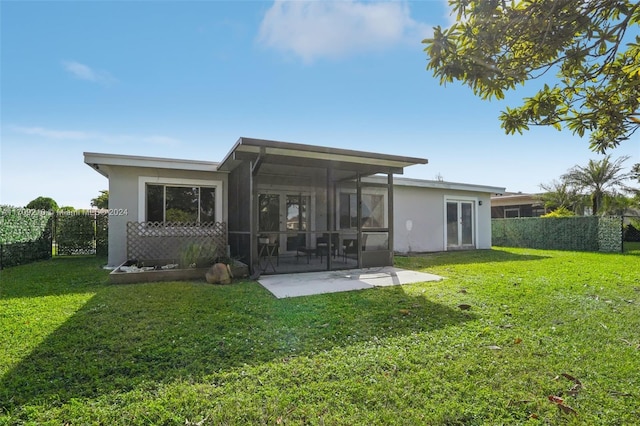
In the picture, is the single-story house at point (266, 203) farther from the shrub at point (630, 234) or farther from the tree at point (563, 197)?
the shrub at point (630, 234)

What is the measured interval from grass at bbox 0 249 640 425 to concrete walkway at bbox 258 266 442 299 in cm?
54

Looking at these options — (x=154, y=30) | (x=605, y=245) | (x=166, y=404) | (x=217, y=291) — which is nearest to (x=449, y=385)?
(x=166, y=404)

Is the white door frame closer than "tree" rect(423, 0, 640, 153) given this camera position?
No

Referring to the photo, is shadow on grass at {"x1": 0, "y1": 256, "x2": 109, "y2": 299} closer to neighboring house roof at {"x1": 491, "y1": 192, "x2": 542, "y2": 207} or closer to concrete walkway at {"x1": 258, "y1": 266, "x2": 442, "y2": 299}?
concrete walkway at {"x1": 258, "y1": 266, "x2": 442, "y2": 299}

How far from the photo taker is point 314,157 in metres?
6.80

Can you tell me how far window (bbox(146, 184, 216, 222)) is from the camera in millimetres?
8852

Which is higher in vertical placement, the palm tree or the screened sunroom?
the palm tree

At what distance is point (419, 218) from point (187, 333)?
10.5m

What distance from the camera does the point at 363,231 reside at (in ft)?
27.6

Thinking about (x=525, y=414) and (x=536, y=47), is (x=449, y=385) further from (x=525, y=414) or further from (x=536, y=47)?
(x=536, y=47)

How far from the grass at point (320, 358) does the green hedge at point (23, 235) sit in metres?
4.60

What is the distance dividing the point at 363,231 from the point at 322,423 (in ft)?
21.4

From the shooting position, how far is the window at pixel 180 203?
348 inches

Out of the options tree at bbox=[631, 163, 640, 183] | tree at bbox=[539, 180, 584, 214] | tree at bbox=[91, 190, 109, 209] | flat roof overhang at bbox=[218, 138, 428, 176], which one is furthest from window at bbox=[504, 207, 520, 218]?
tree at bbox=[91, 190, 109, 209]
